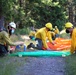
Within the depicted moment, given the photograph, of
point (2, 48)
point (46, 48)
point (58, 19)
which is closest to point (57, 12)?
point (58, 19)

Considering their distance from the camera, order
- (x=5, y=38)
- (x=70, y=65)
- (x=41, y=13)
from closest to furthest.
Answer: (x=70, y=65) → (x=5, y=38) → (x=41, y=13)

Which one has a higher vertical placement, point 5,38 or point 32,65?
point 5,38

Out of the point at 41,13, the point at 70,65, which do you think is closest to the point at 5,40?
the point at 70,65

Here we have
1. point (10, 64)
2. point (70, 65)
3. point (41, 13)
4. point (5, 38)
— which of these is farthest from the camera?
point (41, 13)

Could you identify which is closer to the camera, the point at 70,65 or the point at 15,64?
the point at 70,65

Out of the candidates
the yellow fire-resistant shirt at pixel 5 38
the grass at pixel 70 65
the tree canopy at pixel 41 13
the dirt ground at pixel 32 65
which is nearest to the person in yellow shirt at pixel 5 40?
the yellow fire-resistant shirt at pixel 5 38

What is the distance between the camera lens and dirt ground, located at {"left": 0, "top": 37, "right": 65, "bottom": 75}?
24.6 ft

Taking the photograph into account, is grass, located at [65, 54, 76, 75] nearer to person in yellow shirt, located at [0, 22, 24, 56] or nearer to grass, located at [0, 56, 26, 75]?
grass, located at [0, 56, 26, 75]

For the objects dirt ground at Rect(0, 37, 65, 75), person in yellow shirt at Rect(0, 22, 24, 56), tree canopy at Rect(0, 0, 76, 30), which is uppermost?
person in yellow shirt at Rect(0, 22, 24, 56)

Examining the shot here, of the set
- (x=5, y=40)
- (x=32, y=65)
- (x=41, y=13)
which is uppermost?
(x=5, y=40)

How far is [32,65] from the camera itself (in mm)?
8453

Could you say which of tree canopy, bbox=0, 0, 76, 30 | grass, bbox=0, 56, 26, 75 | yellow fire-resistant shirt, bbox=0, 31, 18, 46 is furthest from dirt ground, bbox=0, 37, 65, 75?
tree canopy, bbox=0, 0, 76, 30

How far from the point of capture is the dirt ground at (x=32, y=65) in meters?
7.49

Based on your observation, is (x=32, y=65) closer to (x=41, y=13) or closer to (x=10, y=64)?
(x=10, y=64)
